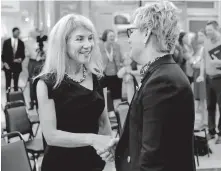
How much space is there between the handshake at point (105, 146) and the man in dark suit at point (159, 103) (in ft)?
0.79

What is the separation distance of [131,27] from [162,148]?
466mm

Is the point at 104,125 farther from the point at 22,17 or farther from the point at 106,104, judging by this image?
the point at 22,17

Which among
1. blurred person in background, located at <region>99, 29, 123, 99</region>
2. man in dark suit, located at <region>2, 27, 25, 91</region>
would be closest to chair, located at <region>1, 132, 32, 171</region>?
blurred person in background, located at <region>99, 29, 123, 99</region>

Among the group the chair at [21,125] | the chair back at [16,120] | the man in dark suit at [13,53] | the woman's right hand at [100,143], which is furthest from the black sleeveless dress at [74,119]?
the man in dark suit at [13,53]

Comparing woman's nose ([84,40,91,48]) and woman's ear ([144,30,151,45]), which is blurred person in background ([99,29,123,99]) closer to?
woman's nose ([84,40,91,48])

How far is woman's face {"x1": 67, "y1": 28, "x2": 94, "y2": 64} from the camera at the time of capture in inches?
70.2

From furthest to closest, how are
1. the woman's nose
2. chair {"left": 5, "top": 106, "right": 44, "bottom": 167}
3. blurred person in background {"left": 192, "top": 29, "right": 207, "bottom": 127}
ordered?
1. blurred person in background {"left": 192, "top": 29, "right": 207, "bottom": 127}
2. chair {"left": 5, "top": 106, "right": 44, "bottom": 167}
3. the woman's nose

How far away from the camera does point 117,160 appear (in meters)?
1.53

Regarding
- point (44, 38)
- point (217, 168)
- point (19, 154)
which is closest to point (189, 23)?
point (44, 38)

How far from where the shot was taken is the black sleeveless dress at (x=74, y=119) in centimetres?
175

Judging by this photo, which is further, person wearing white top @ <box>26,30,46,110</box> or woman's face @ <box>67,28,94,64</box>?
person wearing white top @ <box>26,30,46,110</box>

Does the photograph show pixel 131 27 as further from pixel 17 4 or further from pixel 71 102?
pixel 17 4

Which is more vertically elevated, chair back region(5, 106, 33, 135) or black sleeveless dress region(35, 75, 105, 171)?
black sleeveless dress region(35, 75, 105, 171)

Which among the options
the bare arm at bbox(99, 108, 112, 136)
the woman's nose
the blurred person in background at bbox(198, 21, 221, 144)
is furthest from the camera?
the blurred person in background at bbox(198, 21, 221, 144)
